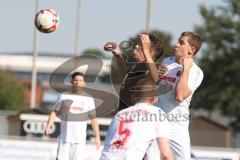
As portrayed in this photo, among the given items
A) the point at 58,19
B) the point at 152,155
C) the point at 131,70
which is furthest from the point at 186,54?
the point at 58,19

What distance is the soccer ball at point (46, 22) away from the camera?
46.1 ft

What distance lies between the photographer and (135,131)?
293 inches

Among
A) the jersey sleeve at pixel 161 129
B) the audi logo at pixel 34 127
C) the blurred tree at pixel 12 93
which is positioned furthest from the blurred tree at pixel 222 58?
the jersey sleeve at pixel 161 129

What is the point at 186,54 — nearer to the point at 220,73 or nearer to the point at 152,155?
the point at 152,155

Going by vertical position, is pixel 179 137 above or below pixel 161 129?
below

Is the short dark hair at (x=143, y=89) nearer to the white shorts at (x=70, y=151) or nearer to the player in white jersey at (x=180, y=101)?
the player in white jersey at (x=180, y=101)

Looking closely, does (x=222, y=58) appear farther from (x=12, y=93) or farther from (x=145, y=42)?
(x=145, y=42)

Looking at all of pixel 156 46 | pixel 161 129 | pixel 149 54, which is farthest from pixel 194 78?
pixel 161 129

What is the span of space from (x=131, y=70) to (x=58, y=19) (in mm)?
5609

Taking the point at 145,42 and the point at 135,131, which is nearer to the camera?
the point at 135,131

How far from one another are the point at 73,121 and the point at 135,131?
8451 mm

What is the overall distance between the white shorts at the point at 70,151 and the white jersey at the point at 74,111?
8 cm

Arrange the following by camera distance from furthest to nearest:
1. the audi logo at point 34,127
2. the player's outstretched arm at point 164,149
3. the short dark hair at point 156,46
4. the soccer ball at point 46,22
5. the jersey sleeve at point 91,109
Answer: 1. the audi logo at point 34,127
2. the jersey sleeve at point 91,109
3. the soccer ball at point 46,22
4. the short dark hair at point 156,46
5. the player's outstretched arm at point 164,149

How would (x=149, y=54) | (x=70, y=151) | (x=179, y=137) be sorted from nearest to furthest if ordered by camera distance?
(x=149, y=54) → (x=179, y=137) → (x=70, y=151)
